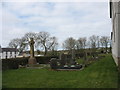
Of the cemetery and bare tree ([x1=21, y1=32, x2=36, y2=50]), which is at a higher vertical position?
bare tree ([x1=21, y1=32, x2=36, y2=50])

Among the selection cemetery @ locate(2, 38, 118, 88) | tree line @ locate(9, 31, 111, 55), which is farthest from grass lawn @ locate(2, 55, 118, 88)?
tree line @ locate(9, 31, 111, 55)

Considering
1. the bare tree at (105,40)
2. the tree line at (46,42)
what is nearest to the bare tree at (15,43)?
the tree line at (46,42)

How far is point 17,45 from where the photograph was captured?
2773 inches

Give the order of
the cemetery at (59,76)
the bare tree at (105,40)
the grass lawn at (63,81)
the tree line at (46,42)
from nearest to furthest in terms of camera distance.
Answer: the grass lawn at (63,81) < the cemetery at (59,76) < the tree line at (46,42) < the bare tree at (105,40)

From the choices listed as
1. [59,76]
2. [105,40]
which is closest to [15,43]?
[105,40]

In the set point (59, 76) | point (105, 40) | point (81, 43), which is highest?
point (105, 40)

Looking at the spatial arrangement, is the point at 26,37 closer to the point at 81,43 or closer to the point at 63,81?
the point at 81,43

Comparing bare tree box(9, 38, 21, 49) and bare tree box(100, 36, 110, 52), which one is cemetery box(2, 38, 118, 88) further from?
bare tree box(100, 36, 110, 52)

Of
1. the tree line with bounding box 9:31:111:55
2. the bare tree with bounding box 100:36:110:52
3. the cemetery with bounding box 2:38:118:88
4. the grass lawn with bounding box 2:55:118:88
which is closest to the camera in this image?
the grass lawn with bounding box 2:55:118:88

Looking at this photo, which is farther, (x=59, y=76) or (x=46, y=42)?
(x=46, y=42)

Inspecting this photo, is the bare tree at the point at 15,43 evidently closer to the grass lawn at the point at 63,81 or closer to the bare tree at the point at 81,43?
the bare tree at the point at 81,43

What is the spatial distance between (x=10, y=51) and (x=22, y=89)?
7417 centimetres

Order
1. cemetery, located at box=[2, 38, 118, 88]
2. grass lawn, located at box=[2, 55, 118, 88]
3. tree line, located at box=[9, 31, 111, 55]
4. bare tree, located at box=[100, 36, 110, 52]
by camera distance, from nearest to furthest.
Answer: grass lawn, located at box=[2, 55, 118, 88]
cemetery, located at box=[2, 38, 118, 88]
tree line, located at box=[9, 31, 111, 55]
bare tree, located at box=[100, 36, 110, 52]

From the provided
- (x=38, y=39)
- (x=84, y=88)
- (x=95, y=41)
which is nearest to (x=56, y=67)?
(x=84, y=88)
